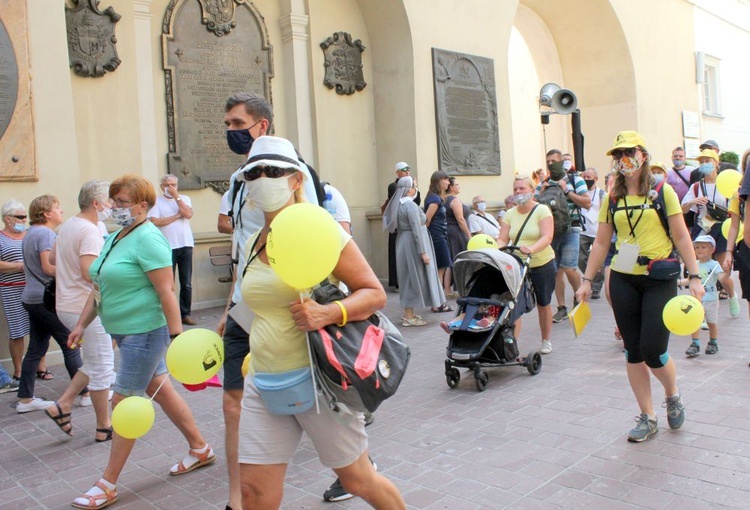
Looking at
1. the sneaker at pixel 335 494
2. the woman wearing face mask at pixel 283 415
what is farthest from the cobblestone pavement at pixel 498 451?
the woman wearing face mask at pixel 283 415

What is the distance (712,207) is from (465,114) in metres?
5.83

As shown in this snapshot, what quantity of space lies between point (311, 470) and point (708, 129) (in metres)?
21.7

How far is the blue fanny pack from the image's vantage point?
2664 millimetres

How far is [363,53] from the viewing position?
41.8ft

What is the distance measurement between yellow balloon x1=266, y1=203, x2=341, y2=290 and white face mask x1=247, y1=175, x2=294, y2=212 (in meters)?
0.22

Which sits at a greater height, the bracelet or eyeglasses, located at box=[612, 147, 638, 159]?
eyeglasses, located at box=[612, 147, 638, 159]

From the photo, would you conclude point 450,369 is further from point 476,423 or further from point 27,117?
point 27,117

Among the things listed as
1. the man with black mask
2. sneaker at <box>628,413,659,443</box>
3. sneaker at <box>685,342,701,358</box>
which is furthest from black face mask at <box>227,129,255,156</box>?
the man with black mask

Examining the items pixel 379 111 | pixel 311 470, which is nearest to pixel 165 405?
pixel 311 470

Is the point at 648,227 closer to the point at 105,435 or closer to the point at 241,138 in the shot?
the point at 241,138

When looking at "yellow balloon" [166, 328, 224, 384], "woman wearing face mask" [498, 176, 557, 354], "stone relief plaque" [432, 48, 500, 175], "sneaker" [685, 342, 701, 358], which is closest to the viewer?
"yellow balloon" [166, 328, 224, 384]

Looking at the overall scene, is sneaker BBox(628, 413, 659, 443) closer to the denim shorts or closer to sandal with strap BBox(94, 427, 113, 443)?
the denim shorts

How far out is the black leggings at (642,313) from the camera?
435 centimetres

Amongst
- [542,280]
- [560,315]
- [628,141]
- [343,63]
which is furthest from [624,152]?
→ [343,63]
